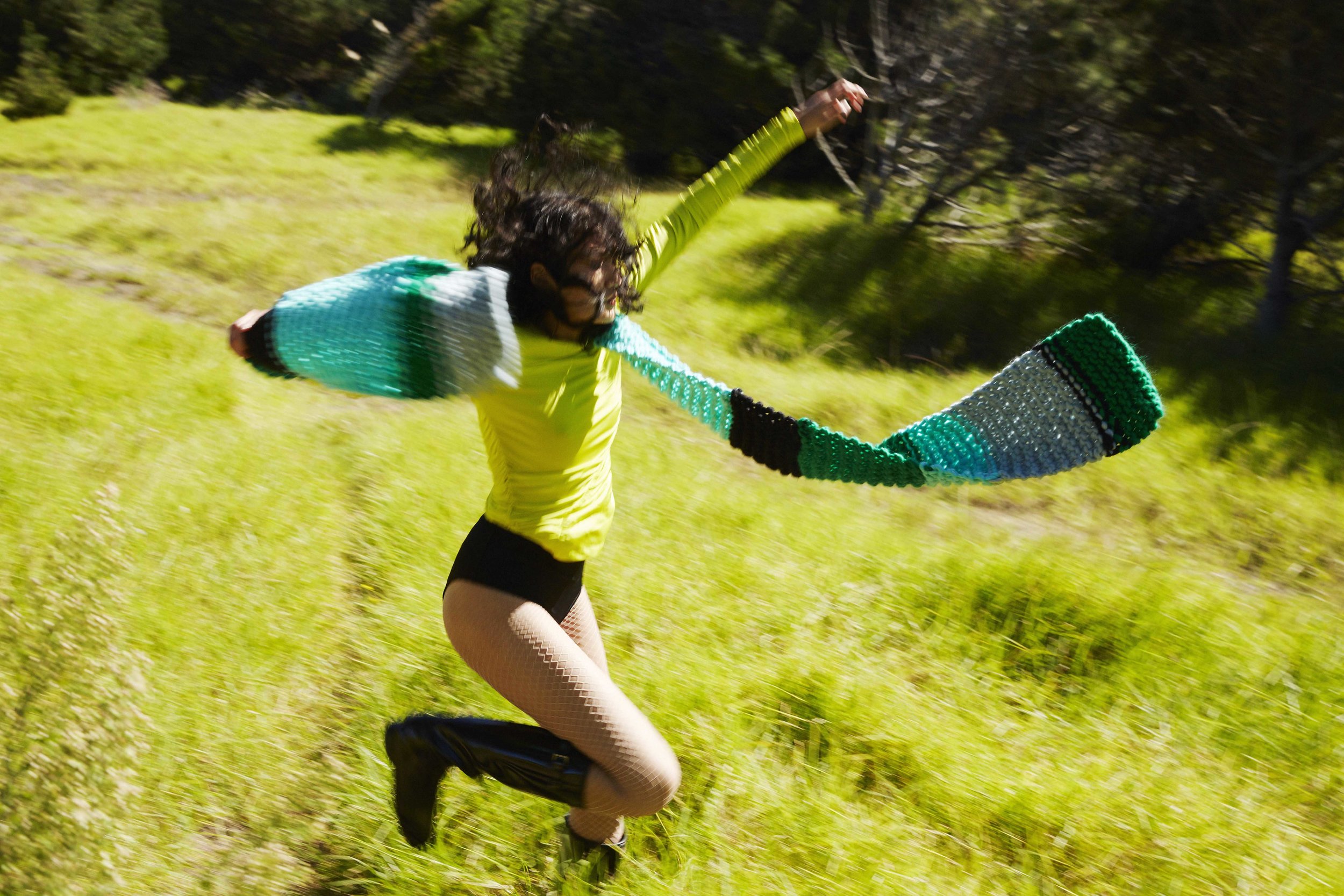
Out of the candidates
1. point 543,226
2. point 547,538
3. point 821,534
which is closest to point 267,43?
point 821,534

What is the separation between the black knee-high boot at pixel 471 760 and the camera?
87.5 inches

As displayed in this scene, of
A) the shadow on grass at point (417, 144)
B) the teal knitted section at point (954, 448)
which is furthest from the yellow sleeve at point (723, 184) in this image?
the shadow on grass at point (417, 144)

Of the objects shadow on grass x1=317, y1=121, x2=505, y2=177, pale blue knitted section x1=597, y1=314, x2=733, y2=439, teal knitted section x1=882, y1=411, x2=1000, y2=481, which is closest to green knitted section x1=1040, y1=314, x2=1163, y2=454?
teal knitted section x1=882, y1=411, x2=1000, y2=481

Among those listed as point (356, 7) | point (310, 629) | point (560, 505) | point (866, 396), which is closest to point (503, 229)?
point (560, 505)

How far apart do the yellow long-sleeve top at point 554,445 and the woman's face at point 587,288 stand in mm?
72

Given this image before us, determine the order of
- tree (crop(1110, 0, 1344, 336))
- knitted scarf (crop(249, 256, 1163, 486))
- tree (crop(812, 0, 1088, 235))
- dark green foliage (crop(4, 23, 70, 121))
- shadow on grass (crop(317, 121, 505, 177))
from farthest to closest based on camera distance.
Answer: shadow on grass (crop(317, 121, 505, 177))
dark green foliage (crop(4, 23, 70, 121))
tree (crop(812, 0, 1088, 235))
tree (crop(1110, 0, 1344, 336))
knitted scarf (crop(249, 256, 1163, 486))

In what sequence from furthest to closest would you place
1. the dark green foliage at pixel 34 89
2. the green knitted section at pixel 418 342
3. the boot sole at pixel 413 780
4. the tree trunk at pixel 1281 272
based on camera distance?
the dark green foliage at pixel 34 89
the tree trunk at pixel 1281 272
the boot sole at pixel 413 780
the green knitted section at pixel 418 342

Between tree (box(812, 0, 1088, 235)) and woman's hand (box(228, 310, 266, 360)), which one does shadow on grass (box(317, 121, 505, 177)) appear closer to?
tree (box(812, 0, 1088, 235))

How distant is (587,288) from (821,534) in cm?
276

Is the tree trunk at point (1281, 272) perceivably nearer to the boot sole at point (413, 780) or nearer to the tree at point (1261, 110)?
the tree at point (1261, 110)

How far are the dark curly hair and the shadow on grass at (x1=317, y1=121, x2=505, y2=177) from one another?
1328 cm

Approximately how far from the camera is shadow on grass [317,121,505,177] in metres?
16.3

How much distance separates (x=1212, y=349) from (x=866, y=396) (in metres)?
3.21

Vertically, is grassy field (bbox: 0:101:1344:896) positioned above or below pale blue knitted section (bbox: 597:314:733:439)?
below
